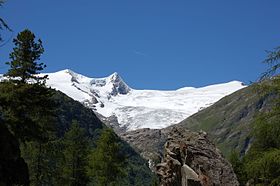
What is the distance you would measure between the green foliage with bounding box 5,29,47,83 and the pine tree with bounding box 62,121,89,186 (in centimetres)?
2123

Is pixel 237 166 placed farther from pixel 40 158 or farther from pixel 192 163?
pixel 40 158

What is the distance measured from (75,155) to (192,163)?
2294 centimetres

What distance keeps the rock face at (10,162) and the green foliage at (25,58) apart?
276 inches

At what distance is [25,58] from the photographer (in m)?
30.8

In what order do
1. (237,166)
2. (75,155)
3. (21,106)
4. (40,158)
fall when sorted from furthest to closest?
(237,166) → (75,155) → (40,158) → (21,106)

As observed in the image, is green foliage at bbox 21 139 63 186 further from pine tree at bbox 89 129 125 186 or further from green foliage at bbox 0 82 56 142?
pine tree at bbox 89 129 125 186

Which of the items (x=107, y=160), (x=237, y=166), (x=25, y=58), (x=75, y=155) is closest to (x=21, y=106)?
(x=25, y=58)

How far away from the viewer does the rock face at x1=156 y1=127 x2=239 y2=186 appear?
3072 cm

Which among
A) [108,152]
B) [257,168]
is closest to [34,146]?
[108,152]

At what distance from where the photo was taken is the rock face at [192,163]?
30.7m

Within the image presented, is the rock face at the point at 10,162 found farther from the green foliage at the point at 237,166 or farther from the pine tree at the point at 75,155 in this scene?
the green foliage at the point at 237,166

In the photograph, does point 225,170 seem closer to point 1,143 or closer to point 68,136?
point 1,143

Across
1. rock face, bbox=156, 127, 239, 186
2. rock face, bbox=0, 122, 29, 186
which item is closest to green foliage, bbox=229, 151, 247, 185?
rock face, bbox=156, 127, 239, 186

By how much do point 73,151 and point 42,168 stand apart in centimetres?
1364
